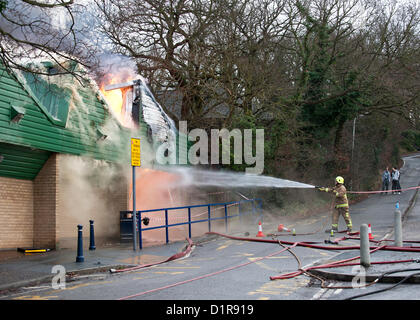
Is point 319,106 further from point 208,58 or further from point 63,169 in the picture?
point 63,169

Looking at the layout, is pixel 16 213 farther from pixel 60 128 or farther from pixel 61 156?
pixel 60 128

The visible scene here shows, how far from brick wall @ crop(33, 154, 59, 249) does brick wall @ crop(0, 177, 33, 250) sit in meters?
0.17

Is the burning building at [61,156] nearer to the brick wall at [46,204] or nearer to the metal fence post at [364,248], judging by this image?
the brick wall at [46,204]

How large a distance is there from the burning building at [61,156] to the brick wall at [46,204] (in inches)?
1.2

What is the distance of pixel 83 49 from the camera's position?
11.2m

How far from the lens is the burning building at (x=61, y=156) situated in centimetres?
1318

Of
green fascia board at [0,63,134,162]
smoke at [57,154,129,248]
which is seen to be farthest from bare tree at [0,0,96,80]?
smoke at [57,154,129,248]

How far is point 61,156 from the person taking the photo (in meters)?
14.6

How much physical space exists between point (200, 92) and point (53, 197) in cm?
939

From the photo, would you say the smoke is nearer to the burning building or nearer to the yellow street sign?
the burning building

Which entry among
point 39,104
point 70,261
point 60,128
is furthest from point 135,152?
point 70,261

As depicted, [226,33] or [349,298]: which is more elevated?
[226,33]

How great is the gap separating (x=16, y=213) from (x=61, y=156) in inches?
82.5
